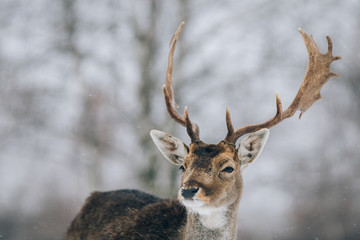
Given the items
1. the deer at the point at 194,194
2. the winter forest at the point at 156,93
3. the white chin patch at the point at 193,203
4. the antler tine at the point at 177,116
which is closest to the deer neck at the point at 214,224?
the deer at the point at 194,194

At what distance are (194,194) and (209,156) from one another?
0.49 metres

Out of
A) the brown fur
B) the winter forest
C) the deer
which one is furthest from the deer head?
the winter forest

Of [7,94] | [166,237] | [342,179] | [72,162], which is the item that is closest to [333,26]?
[342,179]

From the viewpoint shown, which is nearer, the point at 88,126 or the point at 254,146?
the point at 254,146

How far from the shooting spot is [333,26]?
40.1 feet

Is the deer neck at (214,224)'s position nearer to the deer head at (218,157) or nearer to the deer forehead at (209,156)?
the deer head at (218,157)

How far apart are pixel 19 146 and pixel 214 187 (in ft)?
31.0

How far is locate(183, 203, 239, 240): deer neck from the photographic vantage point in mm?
3951

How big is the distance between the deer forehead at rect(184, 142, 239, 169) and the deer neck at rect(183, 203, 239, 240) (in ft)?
1.30

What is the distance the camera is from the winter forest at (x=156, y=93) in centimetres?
1101

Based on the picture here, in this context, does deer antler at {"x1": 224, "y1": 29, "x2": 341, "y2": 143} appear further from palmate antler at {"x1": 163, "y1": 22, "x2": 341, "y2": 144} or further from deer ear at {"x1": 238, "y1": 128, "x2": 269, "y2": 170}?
deer ear at {"x1": 238, "y1": 128, "x2": 269, "y2": 170}

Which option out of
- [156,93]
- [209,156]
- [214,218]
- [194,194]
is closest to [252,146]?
[209,156]

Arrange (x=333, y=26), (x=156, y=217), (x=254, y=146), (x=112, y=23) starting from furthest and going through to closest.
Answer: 1. (x=333, y=26)
2. (x=112, y=23)
3. (x=156, y=217)
4. (x=254, y=146)

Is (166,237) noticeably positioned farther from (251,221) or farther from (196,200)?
(251,221)
